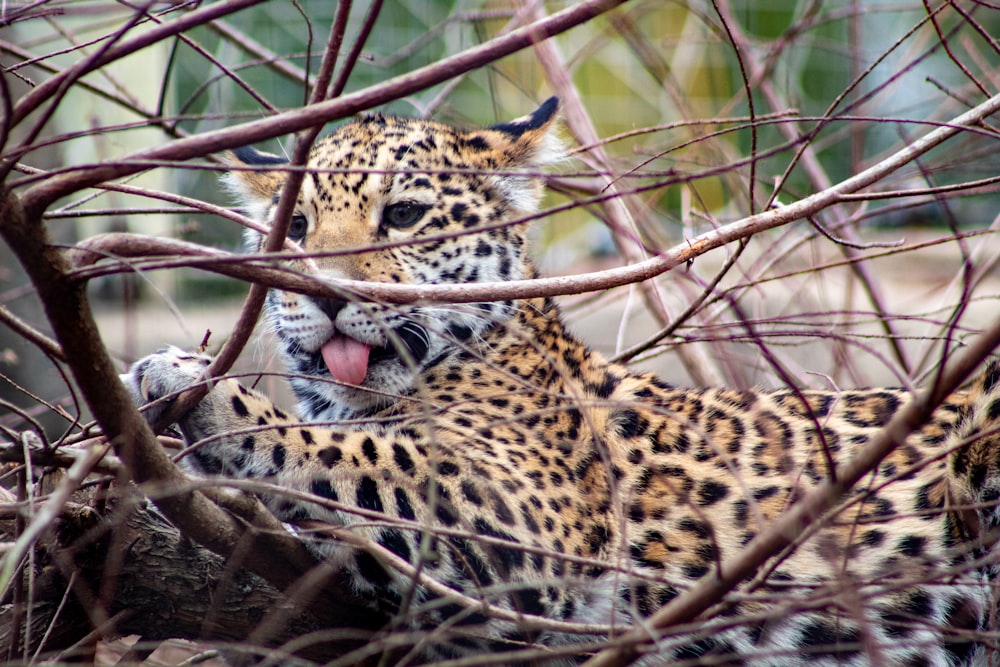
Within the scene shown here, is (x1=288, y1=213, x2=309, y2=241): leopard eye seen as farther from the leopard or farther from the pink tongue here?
the pink tongue

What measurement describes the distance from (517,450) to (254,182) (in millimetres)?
1567

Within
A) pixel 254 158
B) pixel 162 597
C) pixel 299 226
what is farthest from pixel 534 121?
pixel 162 597

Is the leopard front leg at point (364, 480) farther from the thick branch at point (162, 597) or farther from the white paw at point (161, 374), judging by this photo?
the thick branch at point (162, 597)

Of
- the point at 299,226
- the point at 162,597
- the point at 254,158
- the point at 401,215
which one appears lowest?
the point at 162,597

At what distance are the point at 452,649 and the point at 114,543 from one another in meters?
0.90

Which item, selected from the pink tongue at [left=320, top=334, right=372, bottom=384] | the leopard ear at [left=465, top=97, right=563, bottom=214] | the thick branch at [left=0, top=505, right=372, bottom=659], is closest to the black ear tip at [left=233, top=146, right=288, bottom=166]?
the leopard ear at [left=465, top=97, right=563, bottom=214]

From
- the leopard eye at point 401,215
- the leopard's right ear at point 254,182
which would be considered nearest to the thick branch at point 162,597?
the leopard eye at point 401,215

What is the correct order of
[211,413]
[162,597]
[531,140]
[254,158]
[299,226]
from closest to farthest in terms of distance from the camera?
1. [162,597]
2. [211,413]
3. [299,226]
4. [531,140]
5. [254,158]

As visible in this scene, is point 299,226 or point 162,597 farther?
point 299,226

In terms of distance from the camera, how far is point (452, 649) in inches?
103

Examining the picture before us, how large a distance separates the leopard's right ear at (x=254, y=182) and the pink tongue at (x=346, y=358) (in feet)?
2.73

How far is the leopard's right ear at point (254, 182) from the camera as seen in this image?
3711mm

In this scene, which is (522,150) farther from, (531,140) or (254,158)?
(254,158)

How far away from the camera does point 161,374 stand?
2.63m
